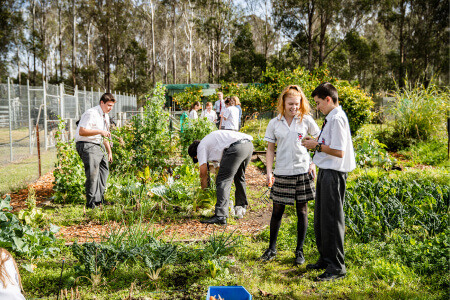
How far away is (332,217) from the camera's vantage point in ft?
9.48

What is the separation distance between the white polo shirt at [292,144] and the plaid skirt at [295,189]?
61 mm

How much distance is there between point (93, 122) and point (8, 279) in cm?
349

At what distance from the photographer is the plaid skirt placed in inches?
125

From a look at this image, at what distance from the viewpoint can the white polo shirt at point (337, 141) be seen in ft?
9.21

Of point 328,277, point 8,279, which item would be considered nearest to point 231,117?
point 328,277

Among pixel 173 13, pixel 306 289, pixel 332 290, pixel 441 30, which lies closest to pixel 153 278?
pixel 306 289

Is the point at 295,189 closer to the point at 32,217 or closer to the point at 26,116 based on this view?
the point at 32,217

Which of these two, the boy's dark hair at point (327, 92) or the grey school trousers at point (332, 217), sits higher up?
the boy's dark hair at point (327, 92)

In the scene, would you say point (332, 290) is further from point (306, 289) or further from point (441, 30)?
point (441, 30)

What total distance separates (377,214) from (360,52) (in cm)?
2852

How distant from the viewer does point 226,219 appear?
4484 mm

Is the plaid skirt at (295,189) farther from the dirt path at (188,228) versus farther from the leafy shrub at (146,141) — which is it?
the leafy shrub at (146,141)

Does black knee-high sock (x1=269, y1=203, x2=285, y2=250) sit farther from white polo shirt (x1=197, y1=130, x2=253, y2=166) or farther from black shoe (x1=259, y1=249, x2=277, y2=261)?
white polo shirt (x1=197, y1=130, x2=253, y2=166)

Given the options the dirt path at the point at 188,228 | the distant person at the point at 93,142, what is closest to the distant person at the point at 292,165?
the dirt path at the point at 188,228
